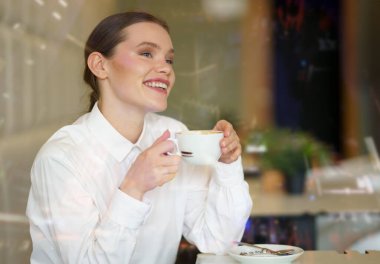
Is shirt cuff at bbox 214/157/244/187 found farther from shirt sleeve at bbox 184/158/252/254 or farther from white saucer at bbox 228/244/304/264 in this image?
white saucer at bbox 228/244/304/264

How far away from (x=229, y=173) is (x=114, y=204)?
0.93 ft

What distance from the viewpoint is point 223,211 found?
1.22 m

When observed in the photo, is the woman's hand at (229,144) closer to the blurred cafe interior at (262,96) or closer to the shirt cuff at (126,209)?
the shirt cuff at (126,209)

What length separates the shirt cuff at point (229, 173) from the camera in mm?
1178

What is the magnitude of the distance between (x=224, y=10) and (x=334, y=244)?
108 cm

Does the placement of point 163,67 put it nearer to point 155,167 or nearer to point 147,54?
point 147,54

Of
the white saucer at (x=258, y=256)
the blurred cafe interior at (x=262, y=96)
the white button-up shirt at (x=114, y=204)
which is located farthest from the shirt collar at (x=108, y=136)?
the white saucer at (x=258, y=256)

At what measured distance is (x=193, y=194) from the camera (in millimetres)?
1295

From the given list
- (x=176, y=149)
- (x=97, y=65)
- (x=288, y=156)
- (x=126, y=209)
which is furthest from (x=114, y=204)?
(x=288, y=156)

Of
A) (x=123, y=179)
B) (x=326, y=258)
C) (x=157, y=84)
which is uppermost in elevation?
(x=157, y=84)

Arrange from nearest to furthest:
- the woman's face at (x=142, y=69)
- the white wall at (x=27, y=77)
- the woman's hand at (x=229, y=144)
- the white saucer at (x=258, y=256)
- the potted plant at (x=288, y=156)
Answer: the white saucer at (x=258, y=256) → the woman's hand at (x=229, y=144) → the woman's face at (x=142, y=69) → the white wall at (x=27, y=77) → the potted plant at (x=288, y=156)

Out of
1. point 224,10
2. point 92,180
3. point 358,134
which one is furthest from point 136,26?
point 358,134

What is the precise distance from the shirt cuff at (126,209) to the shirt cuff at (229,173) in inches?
9.1

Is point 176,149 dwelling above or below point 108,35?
below
